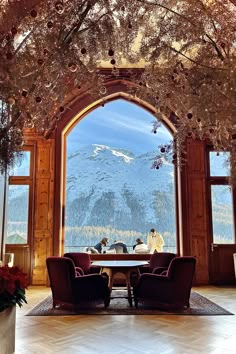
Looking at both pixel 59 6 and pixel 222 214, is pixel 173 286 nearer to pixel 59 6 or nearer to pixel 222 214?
pixel 222 214

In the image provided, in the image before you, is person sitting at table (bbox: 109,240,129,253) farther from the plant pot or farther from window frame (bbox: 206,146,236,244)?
the plant pot

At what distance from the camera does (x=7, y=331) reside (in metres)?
3.17

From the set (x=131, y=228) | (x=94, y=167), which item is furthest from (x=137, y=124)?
(x=131, y=228)

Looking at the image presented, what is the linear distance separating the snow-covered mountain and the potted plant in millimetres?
5696

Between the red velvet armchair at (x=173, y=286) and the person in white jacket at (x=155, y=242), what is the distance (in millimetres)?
3201

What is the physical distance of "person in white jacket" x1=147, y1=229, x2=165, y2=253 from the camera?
866cm

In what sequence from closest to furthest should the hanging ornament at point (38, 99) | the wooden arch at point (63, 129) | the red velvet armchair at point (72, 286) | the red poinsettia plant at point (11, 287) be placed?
the hanging ornament at point (38, 99)
the red poinsettia plant at point (11, 287)
the red velvet armchair at point (72, 286)
the wooden arch at point (63, 129)

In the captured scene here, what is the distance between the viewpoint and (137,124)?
9766 millimetres

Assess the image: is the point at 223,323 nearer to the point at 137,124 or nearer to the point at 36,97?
the point at 36,97

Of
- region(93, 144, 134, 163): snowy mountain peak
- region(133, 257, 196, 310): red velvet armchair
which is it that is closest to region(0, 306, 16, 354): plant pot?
region(133, 257, 196, 310): red velvet armchair

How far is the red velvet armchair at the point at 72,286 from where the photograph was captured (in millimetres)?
5246

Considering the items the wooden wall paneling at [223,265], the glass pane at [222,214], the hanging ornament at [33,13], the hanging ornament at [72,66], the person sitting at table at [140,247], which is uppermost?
the hanging ornament at [33,13]

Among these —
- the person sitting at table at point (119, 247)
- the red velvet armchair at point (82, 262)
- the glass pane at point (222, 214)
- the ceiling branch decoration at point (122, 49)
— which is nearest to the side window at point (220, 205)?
the glass pane at point (222, 214)

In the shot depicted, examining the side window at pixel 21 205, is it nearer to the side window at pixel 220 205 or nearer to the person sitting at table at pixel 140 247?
the person sitting at table at pixel 140 247
